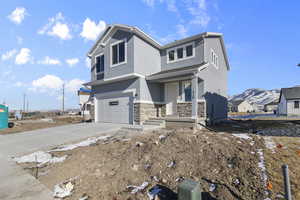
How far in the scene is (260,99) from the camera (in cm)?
8244

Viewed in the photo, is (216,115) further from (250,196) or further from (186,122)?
(250,196)

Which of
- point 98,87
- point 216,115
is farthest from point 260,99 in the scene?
point 98,87

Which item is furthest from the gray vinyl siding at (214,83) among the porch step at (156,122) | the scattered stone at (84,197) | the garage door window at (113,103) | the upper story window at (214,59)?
the scattered stone at (84,197)

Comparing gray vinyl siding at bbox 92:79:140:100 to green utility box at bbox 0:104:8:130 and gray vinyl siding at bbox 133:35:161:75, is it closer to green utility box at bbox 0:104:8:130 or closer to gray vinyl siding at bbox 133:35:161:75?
gray vinyl siding at bbox 133:35:161:75

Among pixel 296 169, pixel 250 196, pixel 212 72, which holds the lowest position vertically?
pixel 250 196

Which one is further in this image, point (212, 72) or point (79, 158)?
point (212, 72)

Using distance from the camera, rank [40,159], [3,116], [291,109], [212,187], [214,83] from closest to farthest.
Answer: [212,187] → [40,159] → [214,83] → [3,116] → [291,109]

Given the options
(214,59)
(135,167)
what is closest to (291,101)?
(214,59)

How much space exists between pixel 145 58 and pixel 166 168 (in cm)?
914

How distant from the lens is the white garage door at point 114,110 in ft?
37.8

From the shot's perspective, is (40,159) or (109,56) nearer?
(40,159)

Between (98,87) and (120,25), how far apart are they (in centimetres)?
583

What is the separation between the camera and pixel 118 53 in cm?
1188

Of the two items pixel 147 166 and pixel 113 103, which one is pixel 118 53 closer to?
Answer: pixel 113 103
